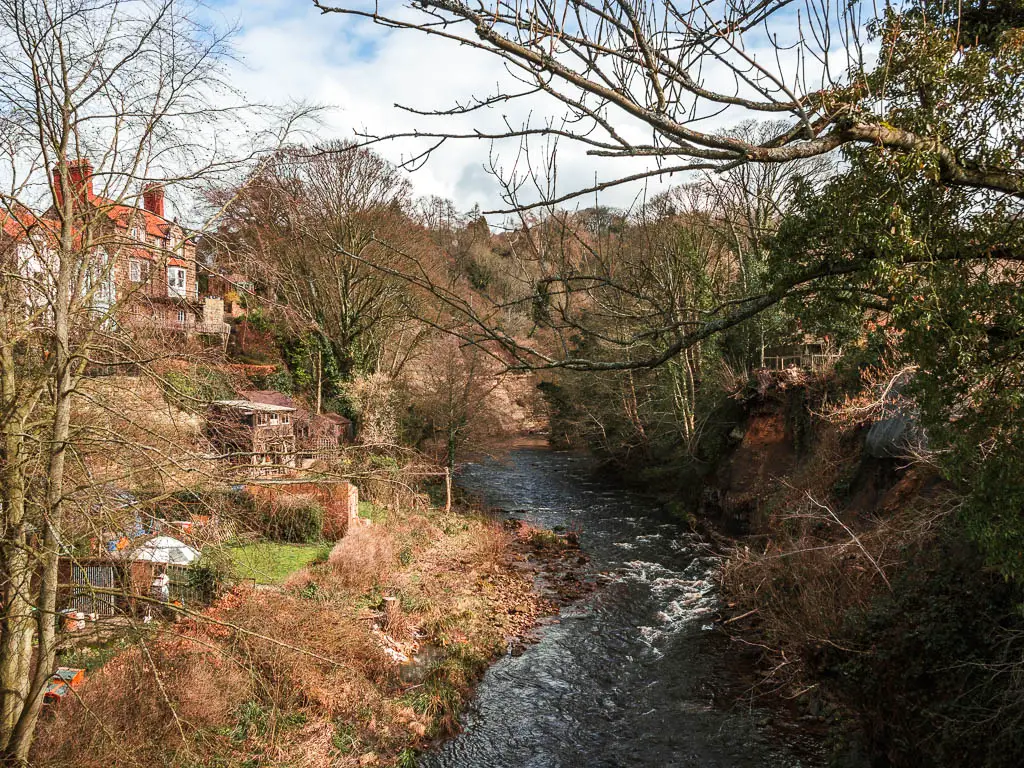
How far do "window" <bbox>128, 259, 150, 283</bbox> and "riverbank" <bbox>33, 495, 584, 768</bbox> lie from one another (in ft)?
9.18

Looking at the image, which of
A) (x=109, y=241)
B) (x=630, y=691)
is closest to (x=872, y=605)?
(x=630, y=691)

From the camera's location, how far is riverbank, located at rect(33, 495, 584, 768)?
23.5 feet

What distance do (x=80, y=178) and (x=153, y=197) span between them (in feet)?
1.83


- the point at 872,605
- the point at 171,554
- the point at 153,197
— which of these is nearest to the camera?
the point at 153,197

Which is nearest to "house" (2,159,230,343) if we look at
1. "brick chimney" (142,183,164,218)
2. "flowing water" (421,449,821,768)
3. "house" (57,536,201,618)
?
"brick chimney" (142,183,164,218)

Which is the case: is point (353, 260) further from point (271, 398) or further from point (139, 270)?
point (139, 270)

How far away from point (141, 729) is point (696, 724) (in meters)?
7.20

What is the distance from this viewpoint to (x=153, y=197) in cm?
596

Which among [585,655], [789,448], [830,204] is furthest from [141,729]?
[789,448]

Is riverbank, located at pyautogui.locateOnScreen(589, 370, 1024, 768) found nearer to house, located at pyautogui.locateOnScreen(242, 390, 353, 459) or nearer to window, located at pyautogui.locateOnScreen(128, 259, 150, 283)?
window, located at pyautogui.locateOnScreen(128, 259, 150, 283)

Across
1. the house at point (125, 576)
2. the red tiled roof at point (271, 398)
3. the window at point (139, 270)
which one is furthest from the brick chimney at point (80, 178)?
the red tiled roof at point (271, 398)

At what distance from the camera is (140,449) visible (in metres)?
5.12

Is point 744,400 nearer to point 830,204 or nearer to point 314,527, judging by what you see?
point 314,527

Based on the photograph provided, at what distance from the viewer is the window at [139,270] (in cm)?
542
